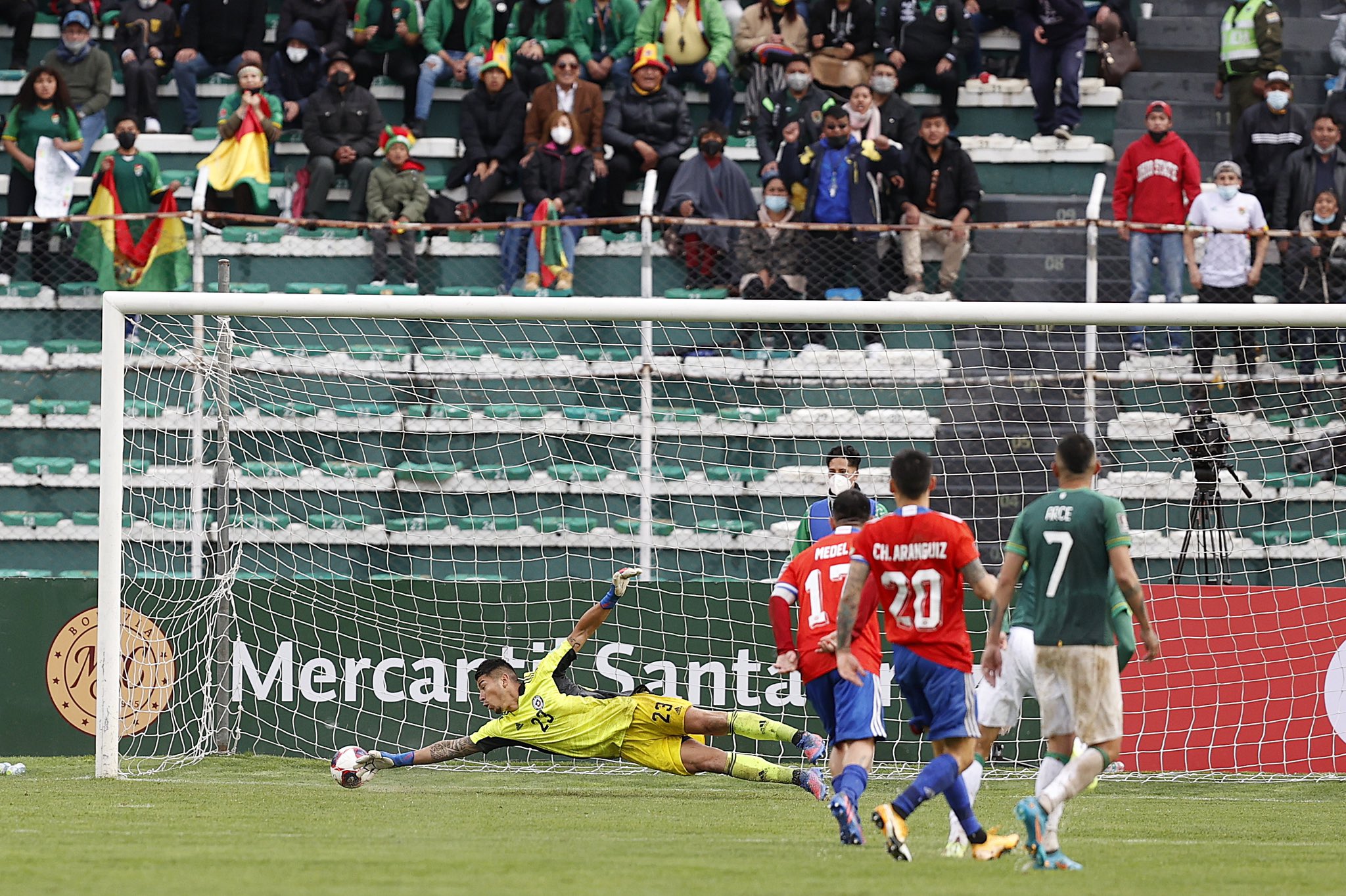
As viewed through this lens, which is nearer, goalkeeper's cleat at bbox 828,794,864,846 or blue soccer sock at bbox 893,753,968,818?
blue soccer sock at bbox 893,753,968,818

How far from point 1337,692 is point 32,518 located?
34.1 feet

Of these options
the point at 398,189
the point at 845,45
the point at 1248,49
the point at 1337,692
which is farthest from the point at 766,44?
the point at 1337,692

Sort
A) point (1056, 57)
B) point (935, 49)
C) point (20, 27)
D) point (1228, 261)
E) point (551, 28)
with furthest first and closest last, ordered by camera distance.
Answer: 1. point (20, 27)
2. point (551, 28)
3. point (935, 49)
4. point (1056, 57)
5. point (1228, 261)

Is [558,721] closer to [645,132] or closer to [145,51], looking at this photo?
[645,132]

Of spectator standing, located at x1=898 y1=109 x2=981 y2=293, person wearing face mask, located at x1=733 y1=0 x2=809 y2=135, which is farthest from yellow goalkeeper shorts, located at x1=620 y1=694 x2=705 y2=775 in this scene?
person wearing face mask, located at x1=733 y1=0 x2=809 y2=135

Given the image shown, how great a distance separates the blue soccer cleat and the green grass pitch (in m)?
0.20

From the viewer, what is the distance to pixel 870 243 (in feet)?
47.1

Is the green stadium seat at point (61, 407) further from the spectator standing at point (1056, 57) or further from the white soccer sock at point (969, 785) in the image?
the spectator standing at point (1056, 57)

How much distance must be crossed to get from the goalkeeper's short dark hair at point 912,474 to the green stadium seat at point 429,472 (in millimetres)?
6656

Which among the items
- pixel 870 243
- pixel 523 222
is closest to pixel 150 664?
pixel 523 222

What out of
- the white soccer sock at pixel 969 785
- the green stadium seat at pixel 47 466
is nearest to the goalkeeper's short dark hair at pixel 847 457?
the white soccer sock at pixel 969 785

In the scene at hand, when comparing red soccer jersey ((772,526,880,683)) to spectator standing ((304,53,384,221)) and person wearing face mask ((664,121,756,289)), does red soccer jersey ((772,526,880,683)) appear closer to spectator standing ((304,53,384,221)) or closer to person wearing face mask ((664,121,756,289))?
person wearing face mask ((664,121,756,289))

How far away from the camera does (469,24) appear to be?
18.0 metres

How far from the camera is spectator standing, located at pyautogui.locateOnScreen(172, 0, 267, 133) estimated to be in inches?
711
